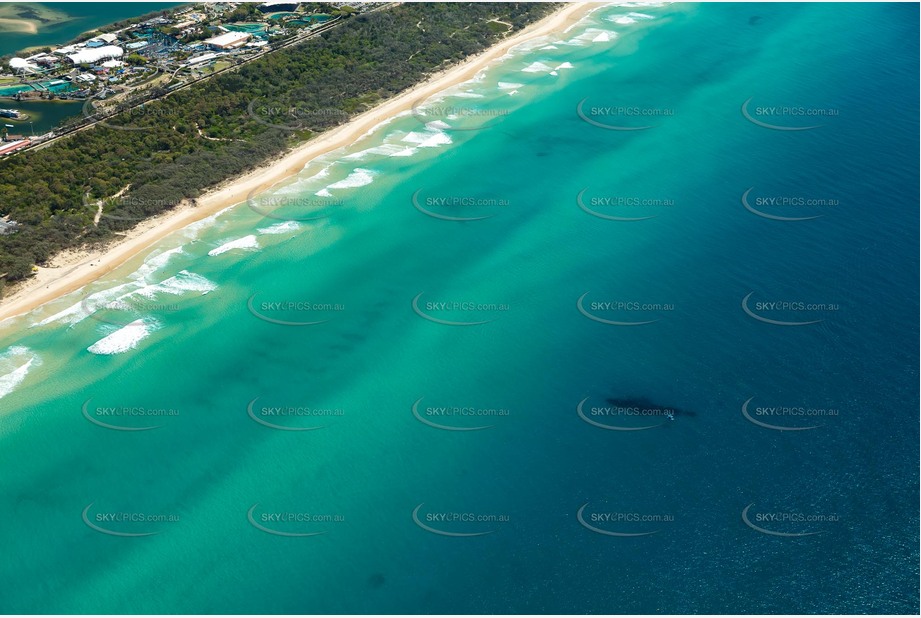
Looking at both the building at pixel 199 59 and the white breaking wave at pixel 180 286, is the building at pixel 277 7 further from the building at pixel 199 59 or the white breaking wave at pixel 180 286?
the white breaking wave at pixel 180 286

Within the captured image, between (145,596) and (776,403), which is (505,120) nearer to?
(776,403)

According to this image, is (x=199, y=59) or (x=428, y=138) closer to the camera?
(x=428, y=138)

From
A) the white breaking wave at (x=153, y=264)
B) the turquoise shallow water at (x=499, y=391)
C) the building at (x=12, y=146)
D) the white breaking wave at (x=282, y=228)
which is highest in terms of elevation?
the building at (x=12, y=146)

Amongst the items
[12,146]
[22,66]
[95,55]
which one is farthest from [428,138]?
[22,66]

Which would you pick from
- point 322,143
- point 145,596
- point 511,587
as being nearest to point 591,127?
point 322,143

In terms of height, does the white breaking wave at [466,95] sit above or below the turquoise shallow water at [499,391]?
above

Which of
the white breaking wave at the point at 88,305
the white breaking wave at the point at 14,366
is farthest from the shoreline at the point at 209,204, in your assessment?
the white breaking wave at the point at 14,366

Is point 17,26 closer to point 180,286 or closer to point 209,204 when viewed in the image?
point 209,204
